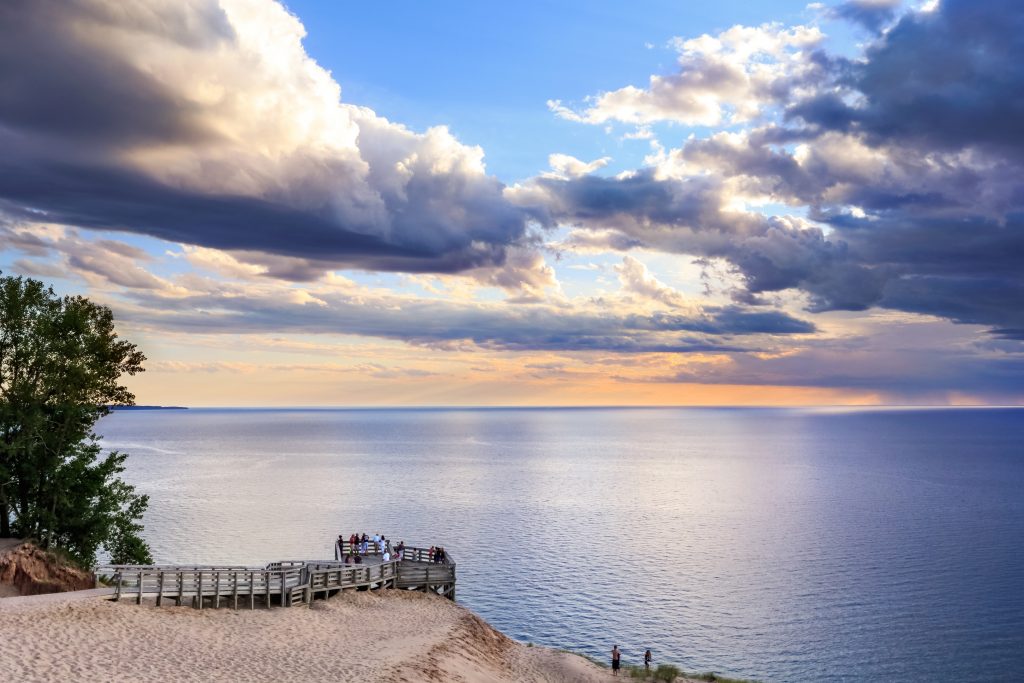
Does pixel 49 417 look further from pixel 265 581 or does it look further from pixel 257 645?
pixel 257 645

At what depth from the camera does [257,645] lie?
31172 mm

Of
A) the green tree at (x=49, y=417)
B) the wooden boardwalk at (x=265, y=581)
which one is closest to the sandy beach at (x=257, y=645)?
the wooden boardwalk at (x=265, y=581)

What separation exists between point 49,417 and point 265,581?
18245 mm

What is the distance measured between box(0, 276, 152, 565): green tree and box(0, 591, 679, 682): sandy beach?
Answer: 43.7ft

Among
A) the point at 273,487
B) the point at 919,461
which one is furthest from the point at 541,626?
the point at 919,461

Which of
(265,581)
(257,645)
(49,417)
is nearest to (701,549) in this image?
(265,581)

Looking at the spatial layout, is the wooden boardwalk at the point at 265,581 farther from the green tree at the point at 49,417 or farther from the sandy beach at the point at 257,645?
the green tree at the point at 49,417

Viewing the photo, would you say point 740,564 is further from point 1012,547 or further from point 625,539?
point 1012,547

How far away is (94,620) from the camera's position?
30422 millimetres

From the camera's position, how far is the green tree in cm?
4319

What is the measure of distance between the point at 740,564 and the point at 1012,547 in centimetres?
3163

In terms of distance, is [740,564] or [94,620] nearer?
[94,620]

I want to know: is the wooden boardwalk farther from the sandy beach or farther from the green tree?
the green tree

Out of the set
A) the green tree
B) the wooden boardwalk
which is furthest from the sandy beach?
the green tree
